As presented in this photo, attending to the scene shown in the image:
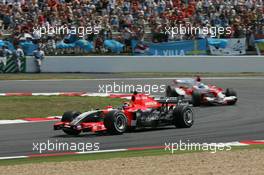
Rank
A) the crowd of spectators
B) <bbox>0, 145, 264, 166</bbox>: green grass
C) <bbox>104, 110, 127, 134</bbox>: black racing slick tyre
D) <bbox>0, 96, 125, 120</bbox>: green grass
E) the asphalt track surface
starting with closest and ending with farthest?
<bbox>0, 145, 264, 166</bbox>: green grass, the asphalt track surface, <bbox>104, 110, 127, 134</bbox>: black racing slick tyre, <bbox>0, 96, 125, 120</bbox>: green grass, the crowd of spectators

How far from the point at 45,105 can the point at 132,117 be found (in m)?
6.39

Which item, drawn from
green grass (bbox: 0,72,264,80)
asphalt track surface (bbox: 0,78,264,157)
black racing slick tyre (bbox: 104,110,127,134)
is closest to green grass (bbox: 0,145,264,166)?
asphalt track surface (bbox: 0,78,264,157)

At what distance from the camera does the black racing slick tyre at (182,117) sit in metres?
15.9

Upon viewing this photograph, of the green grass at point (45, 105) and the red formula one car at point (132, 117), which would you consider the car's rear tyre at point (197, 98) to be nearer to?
the green grass at point (45, 105)

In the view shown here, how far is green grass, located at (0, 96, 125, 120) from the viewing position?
64.3 ft

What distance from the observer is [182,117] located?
15859mm

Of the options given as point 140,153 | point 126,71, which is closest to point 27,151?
point 140,153

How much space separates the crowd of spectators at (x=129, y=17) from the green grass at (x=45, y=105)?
34.0ft

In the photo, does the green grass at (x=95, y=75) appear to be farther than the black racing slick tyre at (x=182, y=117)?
Yes

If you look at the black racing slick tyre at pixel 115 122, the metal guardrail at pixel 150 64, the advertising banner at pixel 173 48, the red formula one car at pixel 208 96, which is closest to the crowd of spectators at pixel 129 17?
the advertising banner at pixel 173 48

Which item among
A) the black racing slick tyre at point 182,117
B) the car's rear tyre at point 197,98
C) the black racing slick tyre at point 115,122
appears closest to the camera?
the black racing slick tyre at point 115,122

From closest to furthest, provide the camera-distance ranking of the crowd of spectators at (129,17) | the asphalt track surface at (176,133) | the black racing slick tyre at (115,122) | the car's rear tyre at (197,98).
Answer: the asphalt track surface at (176,133) → the black racing slick tyre at (115,122) → the car's rear tyre at (197,98) → the crowd of spectators at (129,17)

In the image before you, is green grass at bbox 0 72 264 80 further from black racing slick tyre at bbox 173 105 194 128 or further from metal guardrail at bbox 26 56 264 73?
black racing slick tyre at bbox 173 105 194 128

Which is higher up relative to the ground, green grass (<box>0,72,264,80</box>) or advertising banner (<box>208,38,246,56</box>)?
advertising banner (<box>208,38,246,56</box>)
